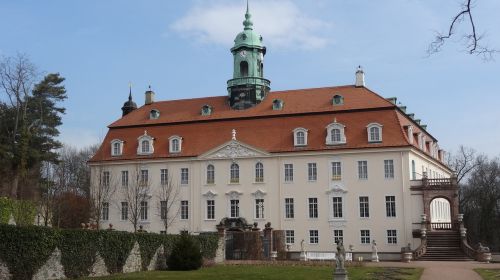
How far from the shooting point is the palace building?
42.6 m

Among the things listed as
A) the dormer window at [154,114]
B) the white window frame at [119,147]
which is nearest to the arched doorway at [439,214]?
the dormer window at [154,114]

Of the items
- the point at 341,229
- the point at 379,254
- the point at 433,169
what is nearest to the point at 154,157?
the point at 341,229

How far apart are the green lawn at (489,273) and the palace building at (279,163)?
12.6m

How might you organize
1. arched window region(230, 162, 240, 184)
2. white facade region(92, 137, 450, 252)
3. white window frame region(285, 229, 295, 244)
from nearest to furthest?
1. white facade region(92, 137, 450, 252)
2. white window frame region(285, 229, 295, 244)
3. arched window region(230, 162, 240, 184)

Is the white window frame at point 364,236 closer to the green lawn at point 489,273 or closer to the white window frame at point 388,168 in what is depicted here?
the white window frame at point 388,168

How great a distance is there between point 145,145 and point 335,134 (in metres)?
15.7

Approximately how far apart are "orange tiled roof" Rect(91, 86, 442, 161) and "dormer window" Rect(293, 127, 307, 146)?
38 cm

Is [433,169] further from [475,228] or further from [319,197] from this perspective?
[475,228]

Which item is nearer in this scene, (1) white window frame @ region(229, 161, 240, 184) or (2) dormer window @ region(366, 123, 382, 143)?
(2) dormer window @ region(366, 123, 382, 143)

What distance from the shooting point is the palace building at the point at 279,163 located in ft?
140

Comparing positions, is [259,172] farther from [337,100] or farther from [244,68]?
[244,68]

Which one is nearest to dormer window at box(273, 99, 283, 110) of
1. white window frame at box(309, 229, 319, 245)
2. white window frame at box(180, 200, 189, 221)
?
white window frame at box(309, 229, 319, 245)

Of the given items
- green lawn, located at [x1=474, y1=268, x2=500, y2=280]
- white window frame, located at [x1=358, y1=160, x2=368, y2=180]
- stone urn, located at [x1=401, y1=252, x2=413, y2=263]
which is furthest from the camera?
white window frame, located at [x1=358, y1=160, x2=368, y2=180]

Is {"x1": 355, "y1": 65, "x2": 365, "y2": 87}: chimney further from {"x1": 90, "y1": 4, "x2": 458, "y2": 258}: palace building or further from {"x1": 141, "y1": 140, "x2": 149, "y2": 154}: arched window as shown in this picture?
{"x1": 141, "y1": 140, "x2": 149, "y2": 154}: arched window
